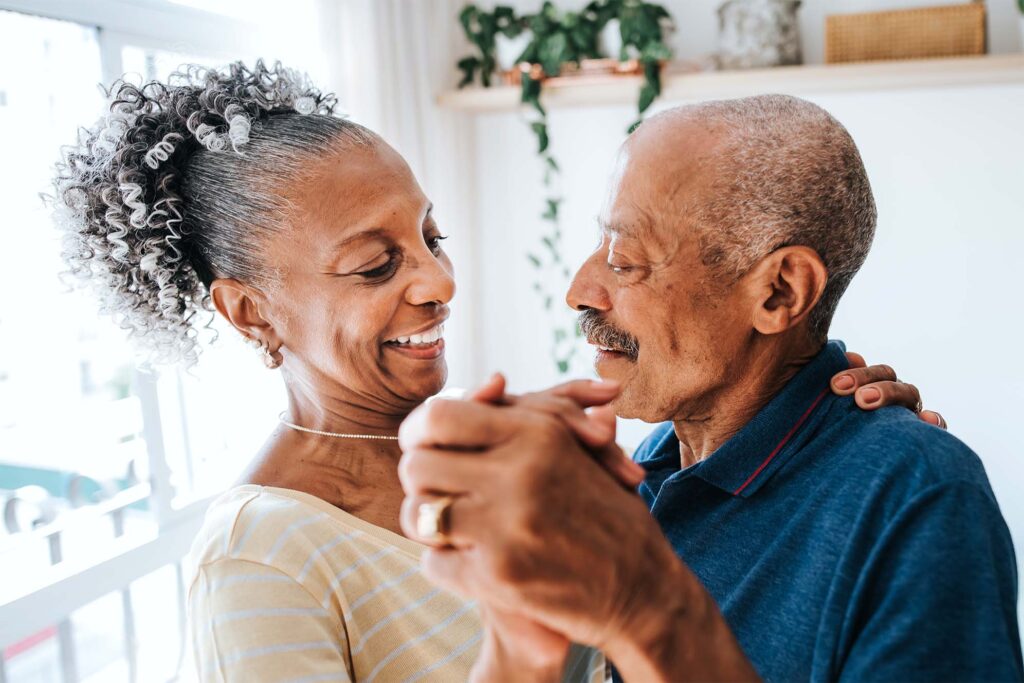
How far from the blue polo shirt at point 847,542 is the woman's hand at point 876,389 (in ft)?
0.05

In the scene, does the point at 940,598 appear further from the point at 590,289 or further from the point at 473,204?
the point at 473,204

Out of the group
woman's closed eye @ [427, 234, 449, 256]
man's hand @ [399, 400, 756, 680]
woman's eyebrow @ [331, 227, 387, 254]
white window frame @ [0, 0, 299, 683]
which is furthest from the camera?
white window frame @ [0, 0, 299, 683]

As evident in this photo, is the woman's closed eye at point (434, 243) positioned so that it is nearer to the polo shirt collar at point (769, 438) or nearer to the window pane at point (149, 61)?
the polo shirt collar at point (769, 438)

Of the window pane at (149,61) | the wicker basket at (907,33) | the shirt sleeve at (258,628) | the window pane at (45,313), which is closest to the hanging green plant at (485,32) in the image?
the wicker basket at (907,33)

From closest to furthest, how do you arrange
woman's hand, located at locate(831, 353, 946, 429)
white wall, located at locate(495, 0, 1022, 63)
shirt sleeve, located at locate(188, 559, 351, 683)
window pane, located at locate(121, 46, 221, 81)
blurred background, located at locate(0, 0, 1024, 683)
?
shirt sleeve, located at locate(188, 559, 351, 683)
woman's hand, located at locate(831, 353, 946, 429)
blurred background, located at locate(0, 0, 1024, 683)
window pane, located at locate(121, 46, 221, 81)
white wall, located at locate(495, 0, 1022, 63)

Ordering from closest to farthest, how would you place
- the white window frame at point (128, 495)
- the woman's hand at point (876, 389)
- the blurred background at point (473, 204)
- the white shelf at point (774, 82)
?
1. the woman's hand at point (876, 389)
2. the white window frame at point (128, 495)
3. the blurred background at point (473, 204)
4. the white shelf at point (774, 82)

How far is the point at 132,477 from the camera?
2.26m

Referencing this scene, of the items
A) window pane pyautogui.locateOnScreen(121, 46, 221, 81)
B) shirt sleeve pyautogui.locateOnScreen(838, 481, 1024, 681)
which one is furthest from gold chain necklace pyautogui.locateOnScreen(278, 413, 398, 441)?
window pane pyautogui.locateOnScreen(121, 46, 221, 81)

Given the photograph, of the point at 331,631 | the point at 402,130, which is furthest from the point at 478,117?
the point at 331,631

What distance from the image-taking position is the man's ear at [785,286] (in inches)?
46.0

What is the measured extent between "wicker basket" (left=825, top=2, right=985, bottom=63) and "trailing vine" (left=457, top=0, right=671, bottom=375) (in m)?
0.56

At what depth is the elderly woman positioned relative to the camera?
1165 mm

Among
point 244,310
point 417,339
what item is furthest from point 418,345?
point 244,310

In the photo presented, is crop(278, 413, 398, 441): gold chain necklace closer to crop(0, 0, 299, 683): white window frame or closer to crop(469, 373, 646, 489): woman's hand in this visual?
crop(469, 373, 646, 489): woman's hand
